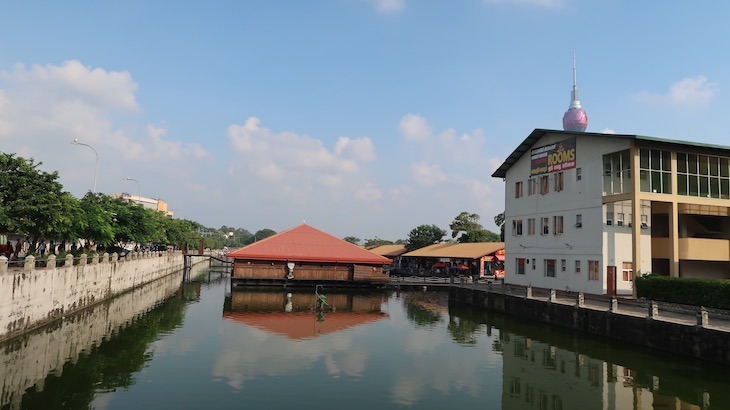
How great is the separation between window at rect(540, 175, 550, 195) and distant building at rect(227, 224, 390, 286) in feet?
84.0

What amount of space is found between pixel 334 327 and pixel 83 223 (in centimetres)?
1850

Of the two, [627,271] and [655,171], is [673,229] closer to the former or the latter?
[655,171]

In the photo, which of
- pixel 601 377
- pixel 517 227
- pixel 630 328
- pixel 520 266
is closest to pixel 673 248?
pixel 630 328

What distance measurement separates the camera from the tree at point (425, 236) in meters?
90.2

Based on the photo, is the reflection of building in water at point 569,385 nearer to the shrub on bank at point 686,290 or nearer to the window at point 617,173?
the shrub on bank at point 686,290

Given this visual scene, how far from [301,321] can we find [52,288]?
15.8 metres

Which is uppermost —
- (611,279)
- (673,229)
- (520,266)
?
(673,229)

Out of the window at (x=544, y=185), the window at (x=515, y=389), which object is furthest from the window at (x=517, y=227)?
the window at (x=515, y=389)

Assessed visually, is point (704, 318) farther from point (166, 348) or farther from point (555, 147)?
point (166, 348)

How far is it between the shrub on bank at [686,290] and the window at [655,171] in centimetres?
608

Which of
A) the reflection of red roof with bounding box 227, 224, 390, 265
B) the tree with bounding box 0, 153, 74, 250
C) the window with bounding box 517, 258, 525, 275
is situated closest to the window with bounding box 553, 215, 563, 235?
the window with bounding box 517, 258, 525, 275

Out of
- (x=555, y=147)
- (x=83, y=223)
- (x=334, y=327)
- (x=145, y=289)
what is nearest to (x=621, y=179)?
(x=555, y=147)

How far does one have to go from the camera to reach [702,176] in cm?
3441

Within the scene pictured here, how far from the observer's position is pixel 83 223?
32.8m
